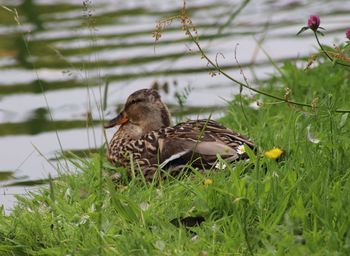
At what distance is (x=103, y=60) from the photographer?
974 centimetres

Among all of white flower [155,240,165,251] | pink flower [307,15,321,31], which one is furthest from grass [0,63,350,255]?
pink flower [307,15,321,31]

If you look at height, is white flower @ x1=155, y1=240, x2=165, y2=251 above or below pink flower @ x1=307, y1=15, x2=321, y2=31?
below

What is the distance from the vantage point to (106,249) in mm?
4730

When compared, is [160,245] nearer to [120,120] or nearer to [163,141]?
[163,141]

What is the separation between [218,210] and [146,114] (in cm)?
209

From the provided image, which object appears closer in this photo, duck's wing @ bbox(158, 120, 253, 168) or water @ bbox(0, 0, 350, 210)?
duck's wing @ bbox(158, 120, 253, 168)

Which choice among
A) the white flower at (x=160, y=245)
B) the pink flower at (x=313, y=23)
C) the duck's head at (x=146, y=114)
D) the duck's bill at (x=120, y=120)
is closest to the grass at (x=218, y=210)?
the white flower at (x=160, y=245)

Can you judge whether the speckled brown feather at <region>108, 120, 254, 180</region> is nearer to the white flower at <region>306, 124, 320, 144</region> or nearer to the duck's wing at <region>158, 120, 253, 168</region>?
the duck's wing at <region>158, 120, 253, 168</region>

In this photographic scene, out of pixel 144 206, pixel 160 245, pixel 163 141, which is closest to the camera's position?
pixel 160 245

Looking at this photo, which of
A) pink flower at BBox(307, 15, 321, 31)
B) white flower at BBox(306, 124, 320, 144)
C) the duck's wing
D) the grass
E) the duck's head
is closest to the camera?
the grass

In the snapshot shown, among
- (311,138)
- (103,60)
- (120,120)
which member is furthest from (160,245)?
(103,60)

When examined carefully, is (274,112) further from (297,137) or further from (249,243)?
(249,243)

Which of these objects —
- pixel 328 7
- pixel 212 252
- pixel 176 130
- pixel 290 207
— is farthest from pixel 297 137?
pixel 328 7

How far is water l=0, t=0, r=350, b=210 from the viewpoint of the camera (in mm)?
7719
